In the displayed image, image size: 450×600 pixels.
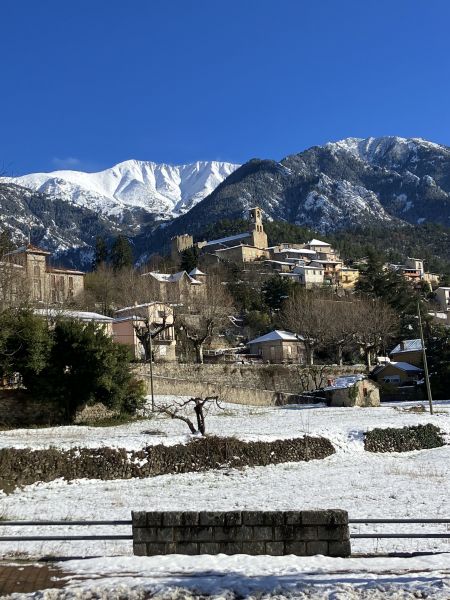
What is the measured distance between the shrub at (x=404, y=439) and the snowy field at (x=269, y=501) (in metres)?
0.60

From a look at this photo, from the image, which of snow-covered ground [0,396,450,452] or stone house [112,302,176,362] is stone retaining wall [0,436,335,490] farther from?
stone house [112,302,176,362]

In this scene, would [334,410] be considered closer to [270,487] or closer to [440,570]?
[270,487]

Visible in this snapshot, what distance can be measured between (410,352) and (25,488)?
187ft

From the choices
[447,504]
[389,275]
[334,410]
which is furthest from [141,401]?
[389,275]

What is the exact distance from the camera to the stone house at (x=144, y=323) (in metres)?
61.6

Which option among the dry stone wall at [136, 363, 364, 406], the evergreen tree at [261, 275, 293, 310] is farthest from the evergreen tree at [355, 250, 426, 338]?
the dry stone wall at [136, 363, 364, 406]

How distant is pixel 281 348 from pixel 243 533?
2448 inches

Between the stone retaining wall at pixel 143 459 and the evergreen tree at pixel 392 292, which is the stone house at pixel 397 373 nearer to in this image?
the evergreen tree at pixel 392 292

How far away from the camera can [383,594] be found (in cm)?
753

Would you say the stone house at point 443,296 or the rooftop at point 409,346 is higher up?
the stone house at point 443,296

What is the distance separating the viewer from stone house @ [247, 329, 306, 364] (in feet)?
234

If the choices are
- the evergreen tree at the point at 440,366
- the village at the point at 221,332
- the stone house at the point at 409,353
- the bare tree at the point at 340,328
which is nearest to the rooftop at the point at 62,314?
the village at the point at 221,332

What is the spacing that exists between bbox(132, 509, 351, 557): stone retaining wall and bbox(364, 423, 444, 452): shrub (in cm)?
2078

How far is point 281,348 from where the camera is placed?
2810 inches
